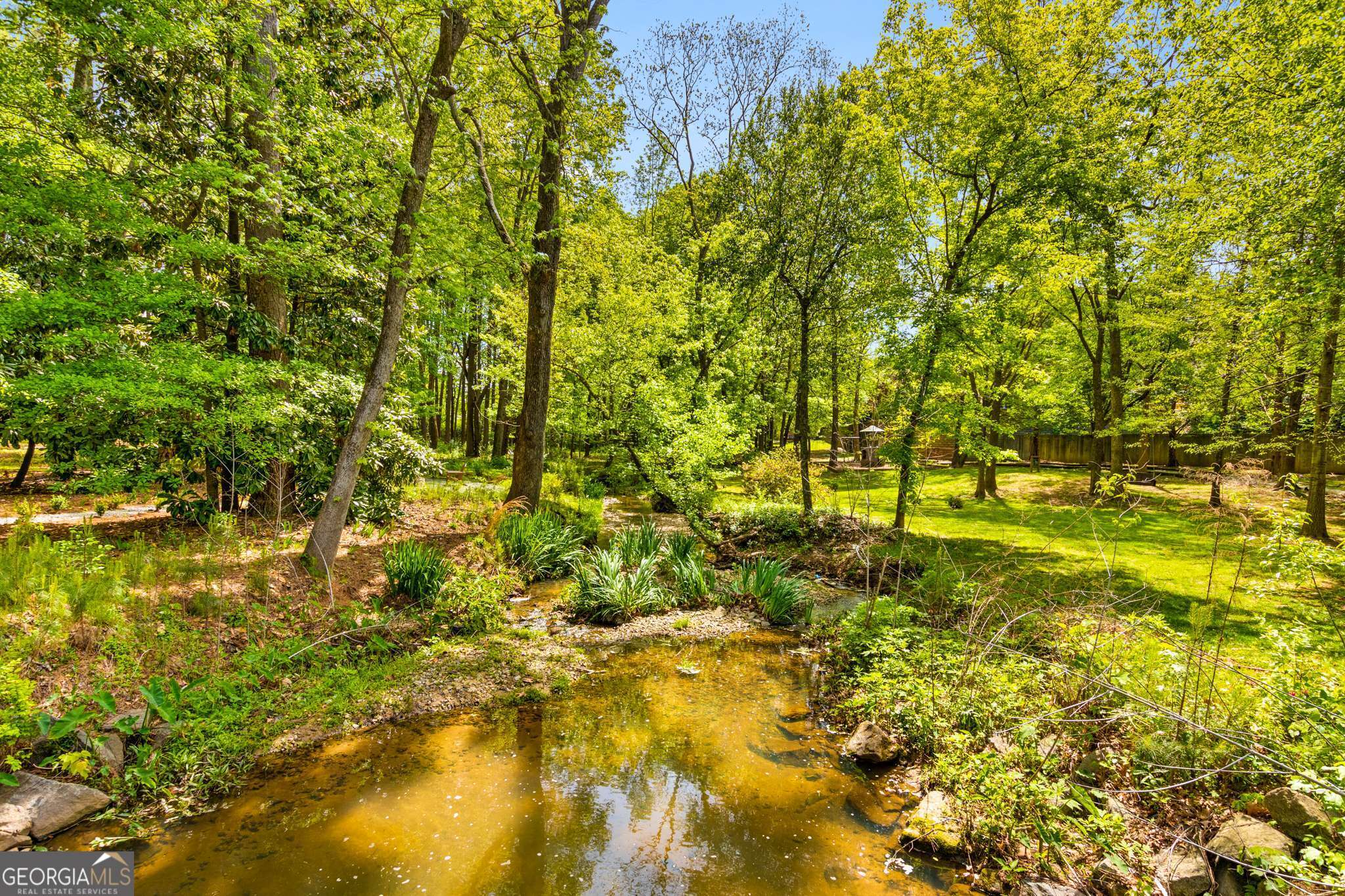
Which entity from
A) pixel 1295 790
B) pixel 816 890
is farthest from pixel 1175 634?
pixel 816 890

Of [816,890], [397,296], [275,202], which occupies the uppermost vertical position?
[275,202]

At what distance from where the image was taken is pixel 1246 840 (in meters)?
2.74

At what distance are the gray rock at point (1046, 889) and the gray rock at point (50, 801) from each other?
225 inches

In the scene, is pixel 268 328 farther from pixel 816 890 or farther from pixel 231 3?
pixel 816 890

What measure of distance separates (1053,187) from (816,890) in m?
12.4

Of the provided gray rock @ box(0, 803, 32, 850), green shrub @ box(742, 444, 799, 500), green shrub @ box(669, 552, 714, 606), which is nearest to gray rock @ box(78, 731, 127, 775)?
gray rock @ box(0, 803, 32, 850)

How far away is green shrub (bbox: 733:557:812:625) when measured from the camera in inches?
303

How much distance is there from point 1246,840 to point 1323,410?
356 inches

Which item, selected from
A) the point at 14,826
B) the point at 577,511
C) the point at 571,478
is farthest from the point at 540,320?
the point at 14,826

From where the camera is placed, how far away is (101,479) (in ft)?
19.2

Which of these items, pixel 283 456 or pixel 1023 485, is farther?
pixel 1023 485

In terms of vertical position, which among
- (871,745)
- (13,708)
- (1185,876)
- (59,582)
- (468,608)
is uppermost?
(59,582)

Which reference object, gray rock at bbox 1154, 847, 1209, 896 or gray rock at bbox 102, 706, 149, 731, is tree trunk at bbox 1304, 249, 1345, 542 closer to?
gray rock at bbox 1154, 847, 1209, 896

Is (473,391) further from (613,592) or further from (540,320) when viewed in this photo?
(613,592)
